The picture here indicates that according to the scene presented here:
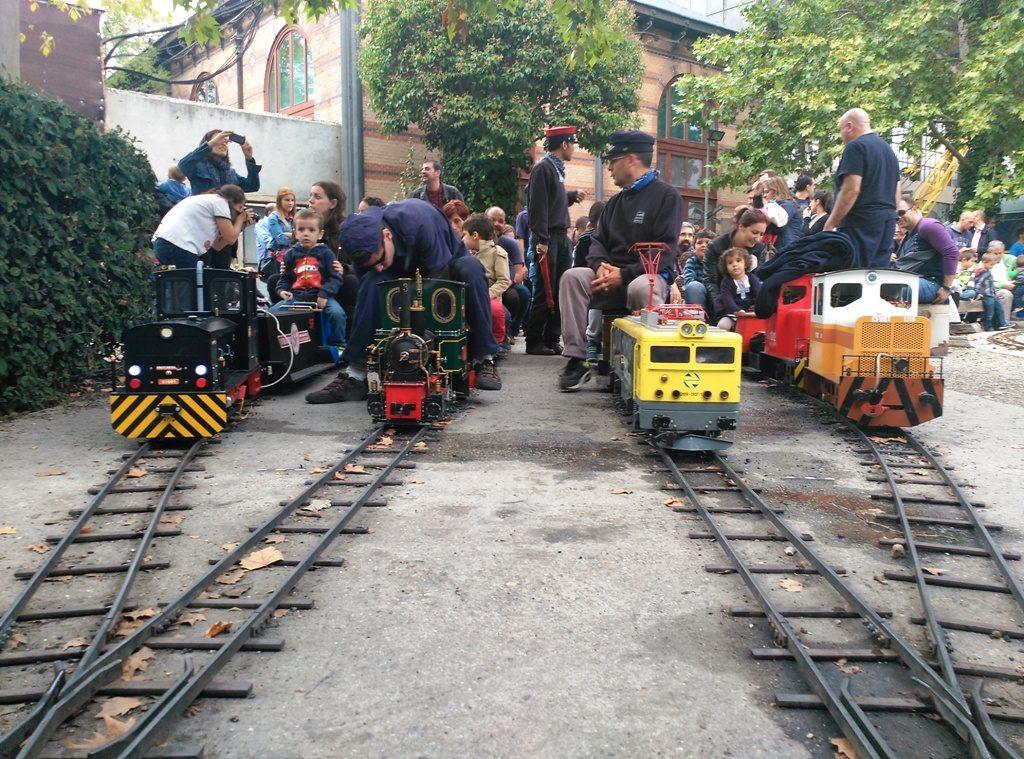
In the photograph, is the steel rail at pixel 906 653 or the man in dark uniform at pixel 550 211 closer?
the steel rail at pixel 906 653

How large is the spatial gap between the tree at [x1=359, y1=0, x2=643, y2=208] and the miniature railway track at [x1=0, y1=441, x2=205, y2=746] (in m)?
14.6

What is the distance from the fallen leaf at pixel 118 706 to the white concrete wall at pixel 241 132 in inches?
646

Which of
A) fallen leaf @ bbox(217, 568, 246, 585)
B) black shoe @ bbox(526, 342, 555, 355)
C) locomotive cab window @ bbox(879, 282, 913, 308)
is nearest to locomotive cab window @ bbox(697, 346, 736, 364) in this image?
locomotive cab window @ bbox(879, 282, 913, 308)

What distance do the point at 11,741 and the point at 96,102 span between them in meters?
13.1

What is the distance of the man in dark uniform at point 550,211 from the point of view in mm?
10422

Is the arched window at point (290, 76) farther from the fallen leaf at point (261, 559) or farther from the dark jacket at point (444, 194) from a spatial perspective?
the fallen leaf at point (261, 559)

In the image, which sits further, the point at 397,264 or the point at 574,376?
the point at 574,376

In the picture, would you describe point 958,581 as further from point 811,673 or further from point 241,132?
point 241,132

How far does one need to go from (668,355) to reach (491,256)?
17.7ft

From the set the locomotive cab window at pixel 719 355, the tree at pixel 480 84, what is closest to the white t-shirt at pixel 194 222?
the locomotive cab window at pixel 719 355

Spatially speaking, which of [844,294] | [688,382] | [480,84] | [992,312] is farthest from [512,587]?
[480,84]

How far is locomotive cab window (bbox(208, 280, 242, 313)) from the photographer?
25.8 ft

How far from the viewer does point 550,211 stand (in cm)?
1065

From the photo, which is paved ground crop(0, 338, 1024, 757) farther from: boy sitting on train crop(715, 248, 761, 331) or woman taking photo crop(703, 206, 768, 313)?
woman taking photo crop(703, 206, 768, 313)
